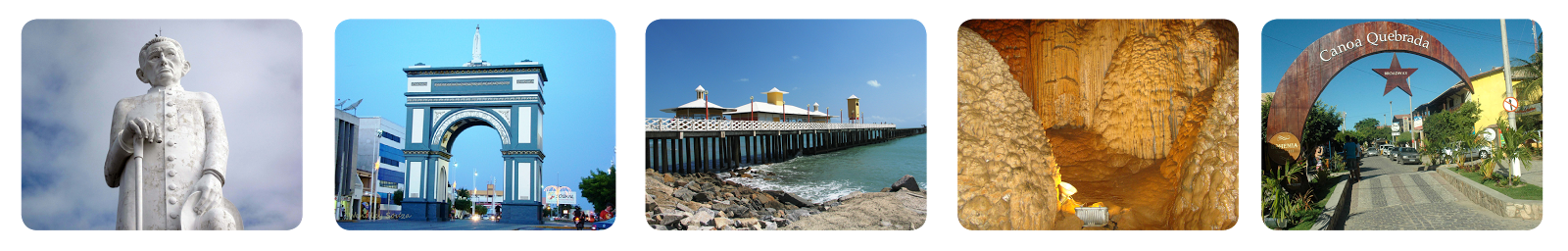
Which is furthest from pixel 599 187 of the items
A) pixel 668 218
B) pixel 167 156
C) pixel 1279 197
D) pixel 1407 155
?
pixel 1407 155

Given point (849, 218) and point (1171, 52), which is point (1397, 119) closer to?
point (1171, 52)

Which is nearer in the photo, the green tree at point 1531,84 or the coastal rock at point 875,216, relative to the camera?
the coastal rock at point 875,216

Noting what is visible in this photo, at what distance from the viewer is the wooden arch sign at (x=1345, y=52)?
428cm

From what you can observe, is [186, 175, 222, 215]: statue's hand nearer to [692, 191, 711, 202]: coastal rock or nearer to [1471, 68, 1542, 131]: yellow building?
[692, 191, 711, 202]: coastal rock

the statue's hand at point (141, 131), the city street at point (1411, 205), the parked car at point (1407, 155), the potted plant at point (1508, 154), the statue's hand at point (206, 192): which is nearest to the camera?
the statue's hand at point (141, 131)

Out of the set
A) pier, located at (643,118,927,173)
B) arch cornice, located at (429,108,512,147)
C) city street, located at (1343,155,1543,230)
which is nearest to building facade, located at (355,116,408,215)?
arch cornice, located at (429,108,512,147)

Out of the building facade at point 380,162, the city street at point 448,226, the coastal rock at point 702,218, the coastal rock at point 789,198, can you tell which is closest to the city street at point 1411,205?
the coastal rock at point 789,198

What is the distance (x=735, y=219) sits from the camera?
4.12 metres

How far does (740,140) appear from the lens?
484 centimetres

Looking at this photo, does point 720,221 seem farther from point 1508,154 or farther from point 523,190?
point 1508,154

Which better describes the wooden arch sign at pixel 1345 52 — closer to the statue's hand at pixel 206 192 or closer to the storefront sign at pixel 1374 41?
the storefront sign at pixel 1374 41

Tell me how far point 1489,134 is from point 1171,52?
2324mm

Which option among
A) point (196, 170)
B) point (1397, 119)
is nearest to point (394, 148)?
point (196, 170)

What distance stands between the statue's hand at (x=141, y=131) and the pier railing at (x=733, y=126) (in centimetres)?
278
